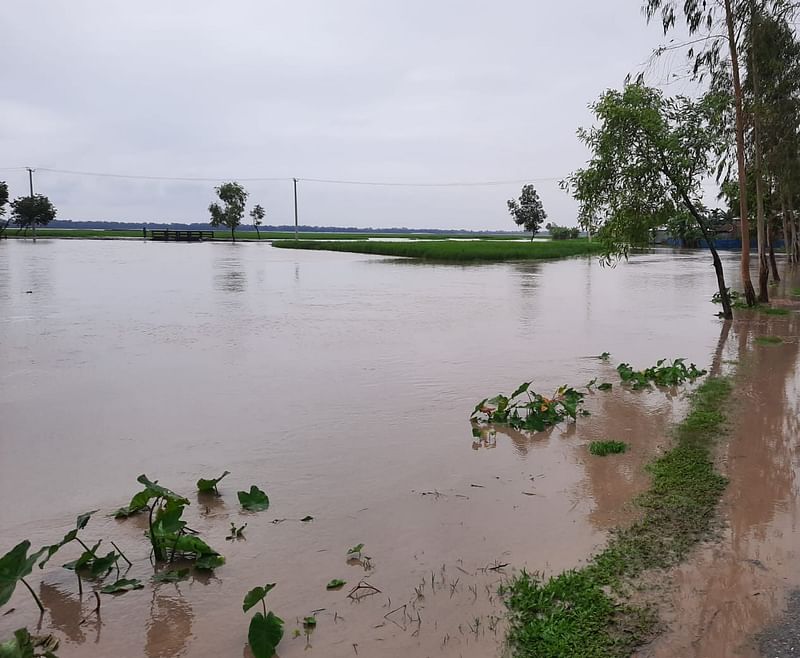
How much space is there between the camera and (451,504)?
5723 millimetres

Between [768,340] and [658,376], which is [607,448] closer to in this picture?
[658,376]

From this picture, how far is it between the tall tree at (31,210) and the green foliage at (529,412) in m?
87.6

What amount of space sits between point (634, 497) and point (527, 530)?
3.62 feet

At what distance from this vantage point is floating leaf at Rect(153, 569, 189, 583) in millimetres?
4469

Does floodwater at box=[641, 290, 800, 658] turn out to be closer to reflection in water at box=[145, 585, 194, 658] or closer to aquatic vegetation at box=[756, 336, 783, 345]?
reflection in water at box=[145, 585, 194, 658]

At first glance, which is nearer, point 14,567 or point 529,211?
point 14,567

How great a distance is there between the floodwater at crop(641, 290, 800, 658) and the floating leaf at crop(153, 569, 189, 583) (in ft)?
9.43

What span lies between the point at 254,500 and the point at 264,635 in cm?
204

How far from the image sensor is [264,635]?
3652mm

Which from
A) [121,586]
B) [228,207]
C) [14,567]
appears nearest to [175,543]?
[121,586]

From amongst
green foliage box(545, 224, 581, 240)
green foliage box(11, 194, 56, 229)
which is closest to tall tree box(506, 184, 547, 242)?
green foliage box(545, 224, 581, 240)

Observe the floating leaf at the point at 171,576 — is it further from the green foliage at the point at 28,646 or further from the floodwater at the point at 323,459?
the green foliage at the point at 28,646

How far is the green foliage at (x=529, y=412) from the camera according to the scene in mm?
7922

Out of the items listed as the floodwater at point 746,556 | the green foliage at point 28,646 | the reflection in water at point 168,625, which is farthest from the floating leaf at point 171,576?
the floodwater at point 746,556
